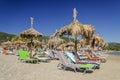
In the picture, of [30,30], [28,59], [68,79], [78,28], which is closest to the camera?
[68,79]

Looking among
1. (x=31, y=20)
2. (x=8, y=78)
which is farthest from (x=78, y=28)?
(x=31, y=20)

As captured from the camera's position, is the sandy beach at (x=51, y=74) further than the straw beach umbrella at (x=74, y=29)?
No

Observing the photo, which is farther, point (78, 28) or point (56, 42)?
point (56, 42)

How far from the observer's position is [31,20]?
46.7ft

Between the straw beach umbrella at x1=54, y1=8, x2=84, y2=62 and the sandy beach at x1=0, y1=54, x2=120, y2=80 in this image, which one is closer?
the sandy beach at x1=0, y1=54, x2=120, y2=80

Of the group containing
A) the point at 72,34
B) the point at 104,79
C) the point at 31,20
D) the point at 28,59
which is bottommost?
the point at 104,79

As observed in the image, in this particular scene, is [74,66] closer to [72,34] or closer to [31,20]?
[72,34]

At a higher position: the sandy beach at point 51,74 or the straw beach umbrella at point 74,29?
the straw beach umbrella at point 74,29

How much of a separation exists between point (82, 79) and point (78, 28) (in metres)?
3.82

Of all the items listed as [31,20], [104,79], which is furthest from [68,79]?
[31,20]

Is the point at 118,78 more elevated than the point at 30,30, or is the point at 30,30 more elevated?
the point at 30,30

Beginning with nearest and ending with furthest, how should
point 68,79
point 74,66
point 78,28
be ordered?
point 68,79, point 74,66, point 78,28

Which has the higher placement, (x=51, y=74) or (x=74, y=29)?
(x=74, y=29)

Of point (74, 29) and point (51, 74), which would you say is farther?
point (74, 29)
